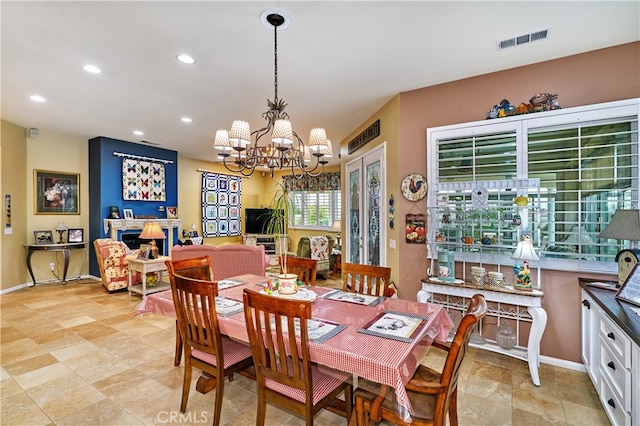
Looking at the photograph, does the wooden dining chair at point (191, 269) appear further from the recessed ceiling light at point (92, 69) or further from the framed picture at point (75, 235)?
the framed picture at point (75, 235)

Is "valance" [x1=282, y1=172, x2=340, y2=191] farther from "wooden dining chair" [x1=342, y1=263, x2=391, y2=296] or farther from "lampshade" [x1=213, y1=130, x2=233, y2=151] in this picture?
"wooden dining chair" [x1=342, y1=263, x2=391, y2=296]

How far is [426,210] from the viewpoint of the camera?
3393mm

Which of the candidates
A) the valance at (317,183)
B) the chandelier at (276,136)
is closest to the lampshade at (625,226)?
the chandelier at (276,136)

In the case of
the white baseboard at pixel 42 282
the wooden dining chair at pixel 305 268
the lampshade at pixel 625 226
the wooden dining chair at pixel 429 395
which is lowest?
the white baseboard at pixel 42 282

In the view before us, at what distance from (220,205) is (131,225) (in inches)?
102

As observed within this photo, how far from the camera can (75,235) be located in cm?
598

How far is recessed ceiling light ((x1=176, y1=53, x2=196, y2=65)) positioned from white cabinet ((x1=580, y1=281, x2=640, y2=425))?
12.2ft

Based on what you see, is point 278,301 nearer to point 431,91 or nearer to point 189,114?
point 431,91

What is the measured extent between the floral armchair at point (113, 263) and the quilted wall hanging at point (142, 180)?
62.2 inches

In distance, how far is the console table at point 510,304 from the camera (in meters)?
2.52

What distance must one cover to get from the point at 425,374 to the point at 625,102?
278cm

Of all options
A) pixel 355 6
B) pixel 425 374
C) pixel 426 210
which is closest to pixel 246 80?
pixel 355 6

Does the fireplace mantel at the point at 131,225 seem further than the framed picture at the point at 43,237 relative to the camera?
Yes

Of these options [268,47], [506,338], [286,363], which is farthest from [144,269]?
[506,338]
